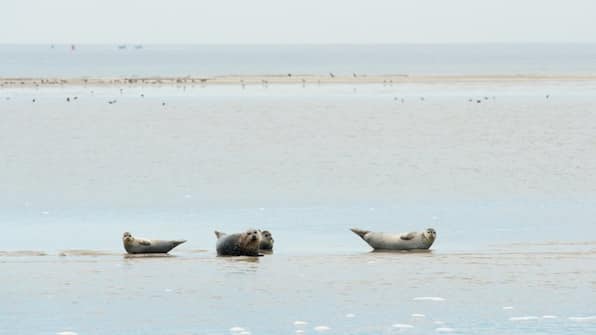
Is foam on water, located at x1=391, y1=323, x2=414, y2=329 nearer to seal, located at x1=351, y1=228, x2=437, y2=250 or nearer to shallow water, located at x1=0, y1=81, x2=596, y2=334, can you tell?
shallow water, located at x1=0, y1=81, x2=596, y2=334

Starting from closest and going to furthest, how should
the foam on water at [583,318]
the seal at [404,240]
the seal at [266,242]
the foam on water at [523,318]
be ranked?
the foam on water at [583,318] → the foam on water at [523,318] → the seal at [266,242] → the seal at [404,240]

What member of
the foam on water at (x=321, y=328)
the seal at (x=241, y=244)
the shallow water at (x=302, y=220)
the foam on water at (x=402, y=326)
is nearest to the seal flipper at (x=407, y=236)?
the shallow water at (x=302, y=220)

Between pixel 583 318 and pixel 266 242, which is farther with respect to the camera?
pixel 266 242

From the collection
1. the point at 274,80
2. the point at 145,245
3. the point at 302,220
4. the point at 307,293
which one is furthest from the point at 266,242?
the point at 274,80

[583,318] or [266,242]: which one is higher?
[266,242]

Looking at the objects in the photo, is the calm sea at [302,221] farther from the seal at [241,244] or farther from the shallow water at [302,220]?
the seal at [241,244]

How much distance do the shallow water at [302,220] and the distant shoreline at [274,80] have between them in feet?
158

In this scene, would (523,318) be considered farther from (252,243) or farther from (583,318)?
(252,243)

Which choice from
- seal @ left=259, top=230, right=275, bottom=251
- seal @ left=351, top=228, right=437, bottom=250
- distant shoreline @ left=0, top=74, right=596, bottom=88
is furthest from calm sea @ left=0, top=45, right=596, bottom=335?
distant shoreline @ left=0, top=74, right=596, bottom=88

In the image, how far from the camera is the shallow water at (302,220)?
59.7ft

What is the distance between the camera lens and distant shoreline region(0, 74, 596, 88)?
11744 centimetres

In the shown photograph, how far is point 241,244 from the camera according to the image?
915 inches

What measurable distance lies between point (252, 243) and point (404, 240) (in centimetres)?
266

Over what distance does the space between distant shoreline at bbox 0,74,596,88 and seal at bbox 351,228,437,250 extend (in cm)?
8813
